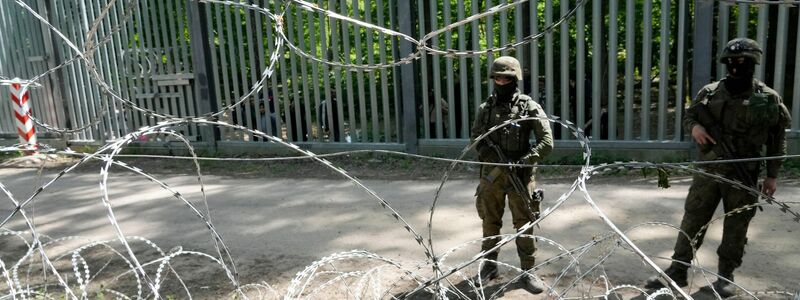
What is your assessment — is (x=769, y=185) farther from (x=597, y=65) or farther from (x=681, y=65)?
(x=597, y=65)

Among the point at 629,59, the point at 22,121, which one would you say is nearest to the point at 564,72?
the point at 629,59

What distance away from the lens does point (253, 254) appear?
4.65m

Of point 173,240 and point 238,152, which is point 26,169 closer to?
point 238,152

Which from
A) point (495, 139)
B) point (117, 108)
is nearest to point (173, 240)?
point (495, 139)

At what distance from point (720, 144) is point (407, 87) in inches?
187

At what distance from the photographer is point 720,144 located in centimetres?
336

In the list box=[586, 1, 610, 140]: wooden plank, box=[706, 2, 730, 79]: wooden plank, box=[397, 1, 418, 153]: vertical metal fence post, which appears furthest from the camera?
box=[397, 1, 418, 153]: vertical metal fence post

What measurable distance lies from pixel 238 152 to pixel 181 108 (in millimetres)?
1080

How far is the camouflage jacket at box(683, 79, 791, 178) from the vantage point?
325 centimetres

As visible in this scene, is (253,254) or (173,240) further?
(173,240)

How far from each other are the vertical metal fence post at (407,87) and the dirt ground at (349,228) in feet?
1.18

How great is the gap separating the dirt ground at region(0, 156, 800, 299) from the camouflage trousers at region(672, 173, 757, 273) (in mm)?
239

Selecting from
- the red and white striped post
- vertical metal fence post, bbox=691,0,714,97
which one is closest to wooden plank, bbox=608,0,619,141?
vertical metal fence post, bbox=691,0,714,97

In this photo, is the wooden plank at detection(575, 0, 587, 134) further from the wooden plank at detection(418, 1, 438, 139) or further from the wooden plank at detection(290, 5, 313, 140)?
the wooden plank at detection(290, 5, 313, 140)
